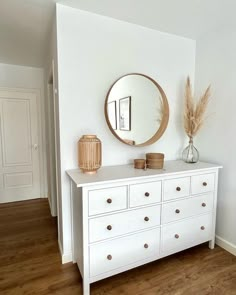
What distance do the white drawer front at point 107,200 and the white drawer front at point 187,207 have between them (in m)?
0.45

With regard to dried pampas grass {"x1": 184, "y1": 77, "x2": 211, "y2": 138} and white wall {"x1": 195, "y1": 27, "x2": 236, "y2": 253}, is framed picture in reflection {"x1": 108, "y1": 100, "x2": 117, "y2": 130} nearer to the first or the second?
dried pampas grass {"x1": 184, "y1": 77, "x2": 211, "y2": 138}

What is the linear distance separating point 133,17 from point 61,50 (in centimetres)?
77

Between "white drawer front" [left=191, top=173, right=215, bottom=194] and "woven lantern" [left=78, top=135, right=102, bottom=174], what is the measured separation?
95cm

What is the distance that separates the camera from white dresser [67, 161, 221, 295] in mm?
1485

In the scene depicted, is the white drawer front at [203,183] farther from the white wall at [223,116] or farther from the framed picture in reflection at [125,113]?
the framed picture in reflection at [125,113]

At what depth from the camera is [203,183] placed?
1.97 meters

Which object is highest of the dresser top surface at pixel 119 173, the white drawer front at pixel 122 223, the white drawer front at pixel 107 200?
the dresser top surface at pixel 119 173

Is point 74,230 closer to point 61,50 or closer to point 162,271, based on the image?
point 162,271

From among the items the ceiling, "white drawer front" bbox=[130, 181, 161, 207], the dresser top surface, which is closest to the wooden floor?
"white drawer front" bbox=[130, 181, 161, 207]

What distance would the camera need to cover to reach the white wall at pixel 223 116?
2025 millimetres

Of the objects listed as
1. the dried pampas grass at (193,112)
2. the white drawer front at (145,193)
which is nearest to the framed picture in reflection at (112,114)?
the white drawer front at (145,193)

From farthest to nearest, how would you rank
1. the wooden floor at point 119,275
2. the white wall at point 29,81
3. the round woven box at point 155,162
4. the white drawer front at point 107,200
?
the white wall at point 29,81 < the round woven box at point 155,162 < the wooden floor at point 119,275 < the white drawer front at point 107,200

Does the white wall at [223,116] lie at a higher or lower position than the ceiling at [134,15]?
lower

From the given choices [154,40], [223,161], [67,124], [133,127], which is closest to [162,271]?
[223,161]
